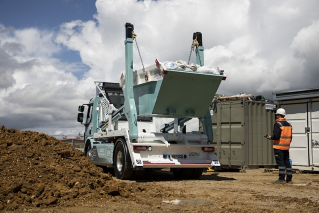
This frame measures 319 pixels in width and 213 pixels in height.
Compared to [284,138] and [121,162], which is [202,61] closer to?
[284,138]

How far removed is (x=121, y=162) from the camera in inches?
374

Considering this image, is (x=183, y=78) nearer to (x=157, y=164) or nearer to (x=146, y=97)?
(x=146, y=97)

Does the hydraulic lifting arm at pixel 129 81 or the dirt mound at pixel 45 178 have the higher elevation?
the hydraulic lifting arm at pixel 129 81

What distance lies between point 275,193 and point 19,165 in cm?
493

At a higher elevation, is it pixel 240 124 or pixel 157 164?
pixel 240 124

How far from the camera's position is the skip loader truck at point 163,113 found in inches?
355

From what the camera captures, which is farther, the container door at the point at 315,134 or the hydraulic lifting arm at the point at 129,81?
the container door at the point at 315,134

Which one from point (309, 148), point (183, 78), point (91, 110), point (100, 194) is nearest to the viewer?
point (100, 194)

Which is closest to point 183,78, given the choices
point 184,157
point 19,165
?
point 184,157

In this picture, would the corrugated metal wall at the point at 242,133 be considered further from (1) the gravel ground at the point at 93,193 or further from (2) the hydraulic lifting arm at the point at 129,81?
(2) the hydraulic lifting arm at the point at 129,81

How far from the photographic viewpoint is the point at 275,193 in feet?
23.2

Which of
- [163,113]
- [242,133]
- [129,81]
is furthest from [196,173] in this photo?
[129,81]

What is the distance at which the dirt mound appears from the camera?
5.76m

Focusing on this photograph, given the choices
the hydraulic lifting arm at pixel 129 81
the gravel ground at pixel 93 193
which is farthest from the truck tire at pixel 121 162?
the gravel ground at pixel 93 193
